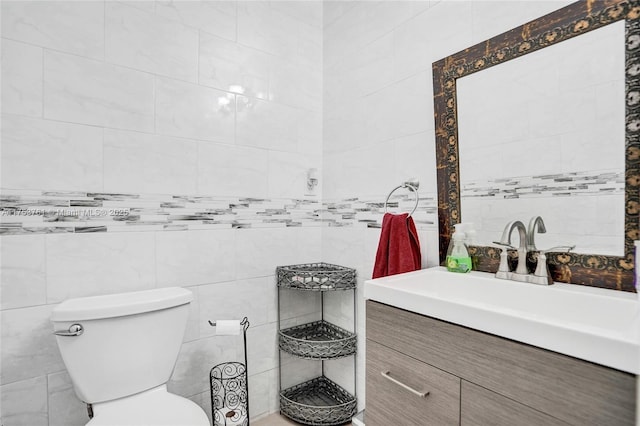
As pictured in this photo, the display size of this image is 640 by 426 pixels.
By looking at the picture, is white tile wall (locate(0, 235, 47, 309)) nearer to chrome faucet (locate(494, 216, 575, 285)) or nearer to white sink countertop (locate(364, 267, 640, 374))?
white sink countertop (locate(364, 267, 640, 374))

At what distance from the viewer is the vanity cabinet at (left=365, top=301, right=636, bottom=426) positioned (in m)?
0.60

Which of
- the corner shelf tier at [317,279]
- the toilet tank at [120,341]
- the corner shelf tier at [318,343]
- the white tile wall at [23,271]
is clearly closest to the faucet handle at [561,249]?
the corner shelf tier at [317,279]

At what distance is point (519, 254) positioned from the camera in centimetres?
108

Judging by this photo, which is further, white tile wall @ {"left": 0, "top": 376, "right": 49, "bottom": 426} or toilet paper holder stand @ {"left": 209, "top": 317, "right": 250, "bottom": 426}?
toilet paper holder stand @ {"left": 209, "top": 317, "right": 250, "bottom": 426}

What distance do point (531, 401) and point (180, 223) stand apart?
1426 millimetres

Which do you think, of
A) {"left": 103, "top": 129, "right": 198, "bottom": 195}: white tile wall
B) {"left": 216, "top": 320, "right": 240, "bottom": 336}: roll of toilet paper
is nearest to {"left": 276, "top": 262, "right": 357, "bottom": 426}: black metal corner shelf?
{"left": 216, "top": 320, "right": 240, "bottom": 336}: roll of toilet paper

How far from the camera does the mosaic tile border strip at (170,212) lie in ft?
3.98

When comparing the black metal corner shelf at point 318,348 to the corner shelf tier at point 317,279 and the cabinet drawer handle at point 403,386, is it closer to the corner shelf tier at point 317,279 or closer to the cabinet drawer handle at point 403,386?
the corner shelf tier at point 317,279

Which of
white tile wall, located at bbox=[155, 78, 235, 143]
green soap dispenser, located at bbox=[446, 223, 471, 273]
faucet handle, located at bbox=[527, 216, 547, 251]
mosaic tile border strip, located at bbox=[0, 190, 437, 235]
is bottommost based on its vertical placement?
green soap dispenser, located at bbox=[446, 223, 471, 273]

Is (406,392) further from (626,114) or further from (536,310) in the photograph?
(626,114)

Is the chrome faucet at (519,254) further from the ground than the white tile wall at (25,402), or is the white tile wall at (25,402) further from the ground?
the chrome faucet at (519,254)

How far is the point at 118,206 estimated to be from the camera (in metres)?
1.38

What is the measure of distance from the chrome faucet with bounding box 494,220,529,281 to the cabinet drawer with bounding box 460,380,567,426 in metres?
0.46

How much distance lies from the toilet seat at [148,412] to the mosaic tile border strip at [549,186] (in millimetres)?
1270
